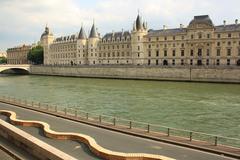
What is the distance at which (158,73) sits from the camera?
77750mm

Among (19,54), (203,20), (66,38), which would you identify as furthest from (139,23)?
(19,54)

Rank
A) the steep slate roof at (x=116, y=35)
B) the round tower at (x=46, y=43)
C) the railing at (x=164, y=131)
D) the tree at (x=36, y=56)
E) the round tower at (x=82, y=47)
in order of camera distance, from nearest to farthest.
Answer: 1. the railing at (x=164, y=131)
2. the steep slate roof at (x=116, y=35)
3. the round tower at (x=82, y=47)
4. the round tower at (x=46, y=43)
5. the tree at (x=36, y=56)

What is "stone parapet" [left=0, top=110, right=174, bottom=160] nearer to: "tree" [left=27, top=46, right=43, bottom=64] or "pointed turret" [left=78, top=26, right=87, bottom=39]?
"pointed turret" [left=78, top=26, right=87, bottom=39]

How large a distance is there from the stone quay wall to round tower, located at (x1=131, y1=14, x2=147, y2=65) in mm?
12672

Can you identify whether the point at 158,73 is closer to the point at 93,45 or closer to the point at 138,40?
the point at 138,40

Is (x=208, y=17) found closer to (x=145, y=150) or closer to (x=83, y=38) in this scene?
(x=83, y=38)

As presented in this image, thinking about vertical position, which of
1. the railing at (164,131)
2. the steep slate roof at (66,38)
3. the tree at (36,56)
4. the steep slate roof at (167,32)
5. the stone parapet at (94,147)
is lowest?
the railing at (164,131)

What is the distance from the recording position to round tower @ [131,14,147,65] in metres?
96.7

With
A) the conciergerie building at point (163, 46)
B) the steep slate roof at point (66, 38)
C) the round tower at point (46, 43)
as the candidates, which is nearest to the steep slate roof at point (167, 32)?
the conciergerie building at point (163, 46)

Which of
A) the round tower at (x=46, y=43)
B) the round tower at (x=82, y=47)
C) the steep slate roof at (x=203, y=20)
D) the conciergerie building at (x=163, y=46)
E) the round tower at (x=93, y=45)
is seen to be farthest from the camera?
the round tower at (x=46, y=43)

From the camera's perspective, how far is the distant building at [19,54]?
175750 mm

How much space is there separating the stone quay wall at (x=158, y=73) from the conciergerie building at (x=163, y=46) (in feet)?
34.4

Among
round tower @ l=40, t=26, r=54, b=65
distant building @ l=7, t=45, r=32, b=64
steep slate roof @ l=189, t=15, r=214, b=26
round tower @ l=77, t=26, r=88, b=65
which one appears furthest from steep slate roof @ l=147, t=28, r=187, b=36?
distant building @ l=7, t=45, r=32, b=64

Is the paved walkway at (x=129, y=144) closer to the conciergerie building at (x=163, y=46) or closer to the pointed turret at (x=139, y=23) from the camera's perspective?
the conciergerie building at (x=163, y=46)
